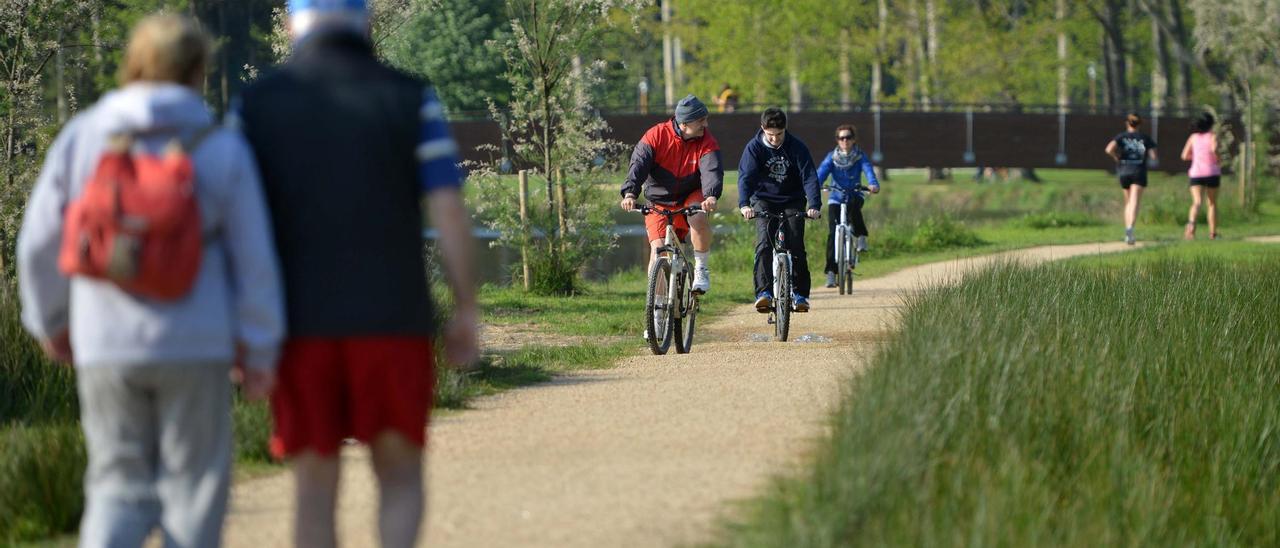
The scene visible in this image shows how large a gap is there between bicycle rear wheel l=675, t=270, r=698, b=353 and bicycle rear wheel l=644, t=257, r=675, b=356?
8cm

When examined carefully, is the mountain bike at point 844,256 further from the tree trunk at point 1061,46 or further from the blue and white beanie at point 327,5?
the tree trunk at point 1061,46

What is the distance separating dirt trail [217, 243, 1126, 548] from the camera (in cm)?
611

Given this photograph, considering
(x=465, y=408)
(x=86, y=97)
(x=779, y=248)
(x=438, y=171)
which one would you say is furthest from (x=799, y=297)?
(x=86, y=97)

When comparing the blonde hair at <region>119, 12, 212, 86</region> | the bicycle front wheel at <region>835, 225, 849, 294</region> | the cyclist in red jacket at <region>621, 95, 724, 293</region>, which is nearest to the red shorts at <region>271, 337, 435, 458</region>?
the blonde hair at <region>119, 12, 212, 86</region>

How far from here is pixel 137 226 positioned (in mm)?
4230

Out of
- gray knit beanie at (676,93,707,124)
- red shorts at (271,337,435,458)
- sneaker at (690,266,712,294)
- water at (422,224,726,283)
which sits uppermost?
gray knit beanie at (676,93,707,124)

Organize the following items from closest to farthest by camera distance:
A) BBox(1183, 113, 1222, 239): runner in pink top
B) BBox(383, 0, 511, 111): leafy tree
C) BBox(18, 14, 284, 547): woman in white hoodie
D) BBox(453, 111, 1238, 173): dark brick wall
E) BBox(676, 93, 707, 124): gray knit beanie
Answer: BBox(18, 14, 284, 547): woman in white hoodie, BBox(676, 93, 707, 124): gray knit beanie, BBox(1183, 113, 1222, 239): runner in pink top, BBox(453, 111, 1238, 173): dark brick wall, BBox(383, 0, 511, 111): leafy tree

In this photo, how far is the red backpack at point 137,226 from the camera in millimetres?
4215

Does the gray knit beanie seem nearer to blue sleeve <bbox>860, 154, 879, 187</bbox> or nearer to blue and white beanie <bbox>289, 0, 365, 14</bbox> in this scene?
blue sleeve <bbox>860, 154, 879, 187</bbox>

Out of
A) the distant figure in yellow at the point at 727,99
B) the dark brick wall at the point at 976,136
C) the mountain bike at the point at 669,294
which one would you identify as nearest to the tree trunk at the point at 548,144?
the mountain bike at the point at 669,294

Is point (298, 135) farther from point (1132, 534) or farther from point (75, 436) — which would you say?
point (1132, 534)

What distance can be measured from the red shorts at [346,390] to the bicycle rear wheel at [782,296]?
340 inches

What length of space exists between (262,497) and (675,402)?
9.70 feet

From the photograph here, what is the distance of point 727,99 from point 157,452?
149 feet
